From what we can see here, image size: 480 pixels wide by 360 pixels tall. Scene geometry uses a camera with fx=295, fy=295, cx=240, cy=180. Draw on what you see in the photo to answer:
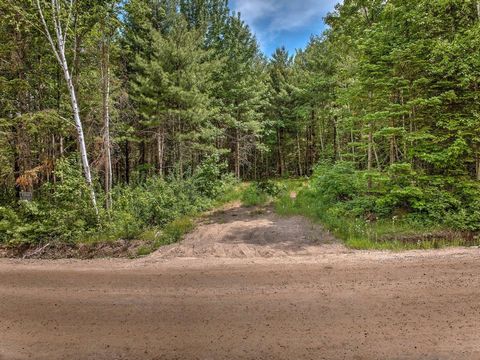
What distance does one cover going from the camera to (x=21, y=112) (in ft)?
42.0

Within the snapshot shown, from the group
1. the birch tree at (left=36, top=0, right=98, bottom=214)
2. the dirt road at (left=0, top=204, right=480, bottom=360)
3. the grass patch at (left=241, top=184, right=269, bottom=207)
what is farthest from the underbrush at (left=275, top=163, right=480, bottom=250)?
the birch tree at (left=36, top=0, right=98, bottom=214)

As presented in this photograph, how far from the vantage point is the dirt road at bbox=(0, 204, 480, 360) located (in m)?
3.58

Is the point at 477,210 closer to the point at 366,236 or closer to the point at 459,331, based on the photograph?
the point at 366,236

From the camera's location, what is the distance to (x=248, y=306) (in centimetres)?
467

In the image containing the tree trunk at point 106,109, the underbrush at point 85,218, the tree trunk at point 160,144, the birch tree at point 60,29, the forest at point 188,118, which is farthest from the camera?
the tree trunk at point 160,144

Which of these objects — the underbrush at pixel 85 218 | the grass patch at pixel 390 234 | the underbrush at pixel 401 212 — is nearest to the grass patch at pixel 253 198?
the underbrush at pixel 401 212

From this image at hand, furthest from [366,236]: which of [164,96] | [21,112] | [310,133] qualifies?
[310,133]

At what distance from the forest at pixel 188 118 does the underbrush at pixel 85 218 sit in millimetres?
48

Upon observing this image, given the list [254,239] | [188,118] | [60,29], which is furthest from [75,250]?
[188,118]

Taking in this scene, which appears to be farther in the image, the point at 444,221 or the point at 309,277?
the point at 444,221

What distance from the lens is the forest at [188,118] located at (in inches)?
363

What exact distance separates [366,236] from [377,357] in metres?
5.53

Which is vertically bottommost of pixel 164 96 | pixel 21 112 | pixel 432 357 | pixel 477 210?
pixel 432 357

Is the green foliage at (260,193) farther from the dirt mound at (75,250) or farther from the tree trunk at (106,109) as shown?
the dirt mound at (75,250)
